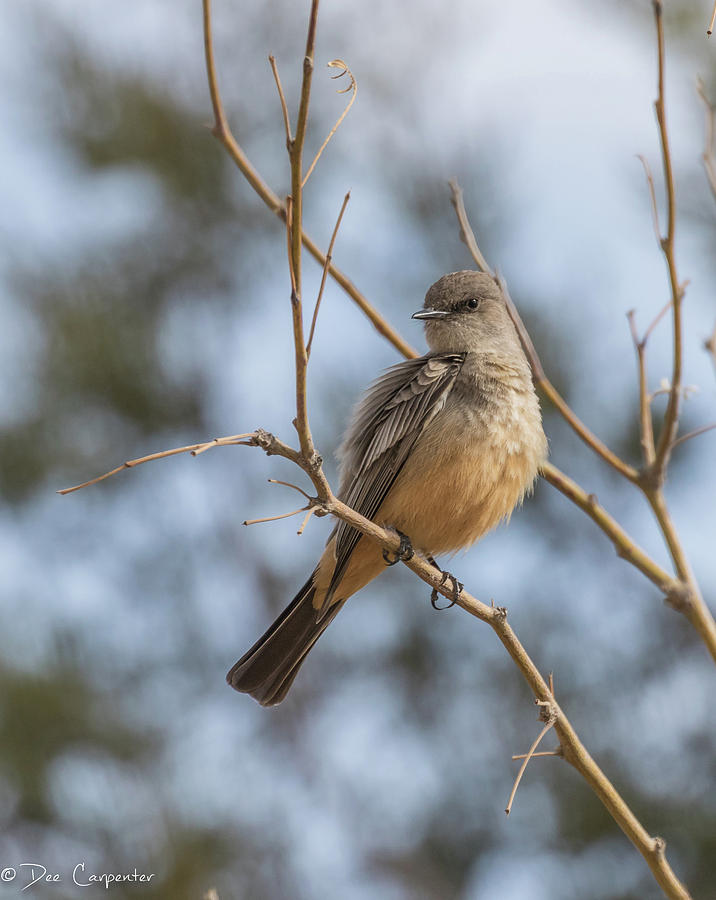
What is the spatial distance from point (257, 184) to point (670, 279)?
1129mm

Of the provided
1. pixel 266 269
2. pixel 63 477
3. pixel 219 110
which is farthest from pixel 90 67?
pixel 219 110

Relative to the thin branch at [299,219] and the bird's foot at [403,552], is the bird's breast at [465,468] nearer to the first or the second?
the bird's foot at [403,552]

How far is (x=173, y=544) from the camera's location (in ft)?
27.8

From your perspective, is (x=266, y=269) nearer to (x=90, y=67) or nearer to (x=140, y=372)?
(x=140, y=372)

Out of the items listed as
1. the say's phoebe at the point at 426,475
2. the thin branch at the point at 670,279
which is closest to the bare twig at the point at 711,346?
the thin branch at the point at 670,279

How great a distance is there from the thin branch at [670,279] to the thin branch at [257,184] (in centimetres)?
88

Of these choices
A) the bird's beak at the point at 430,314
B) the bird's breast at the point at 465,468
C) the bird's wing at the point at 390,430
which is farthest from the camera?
the bird's beak at the point at 430,314

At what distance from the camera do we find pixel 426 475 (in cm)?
440

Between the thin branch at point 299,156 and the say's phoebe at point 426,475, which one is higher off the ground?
the thin branch at point 299,156

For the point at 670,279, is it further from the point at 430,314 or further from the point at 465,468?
the point at 430,314

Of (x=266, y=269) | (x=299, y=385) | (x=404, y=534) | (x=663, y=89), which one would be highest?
(x=266, y=269)

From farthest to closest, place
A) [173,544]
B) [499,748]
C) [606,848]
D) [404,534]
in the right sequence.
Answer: [173,544] < [499,748] < [606,848] < [404,534]

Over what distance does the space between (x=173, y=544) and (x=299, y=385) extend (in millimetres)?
6161

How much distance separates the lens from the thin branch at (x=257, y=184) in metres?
2.67
